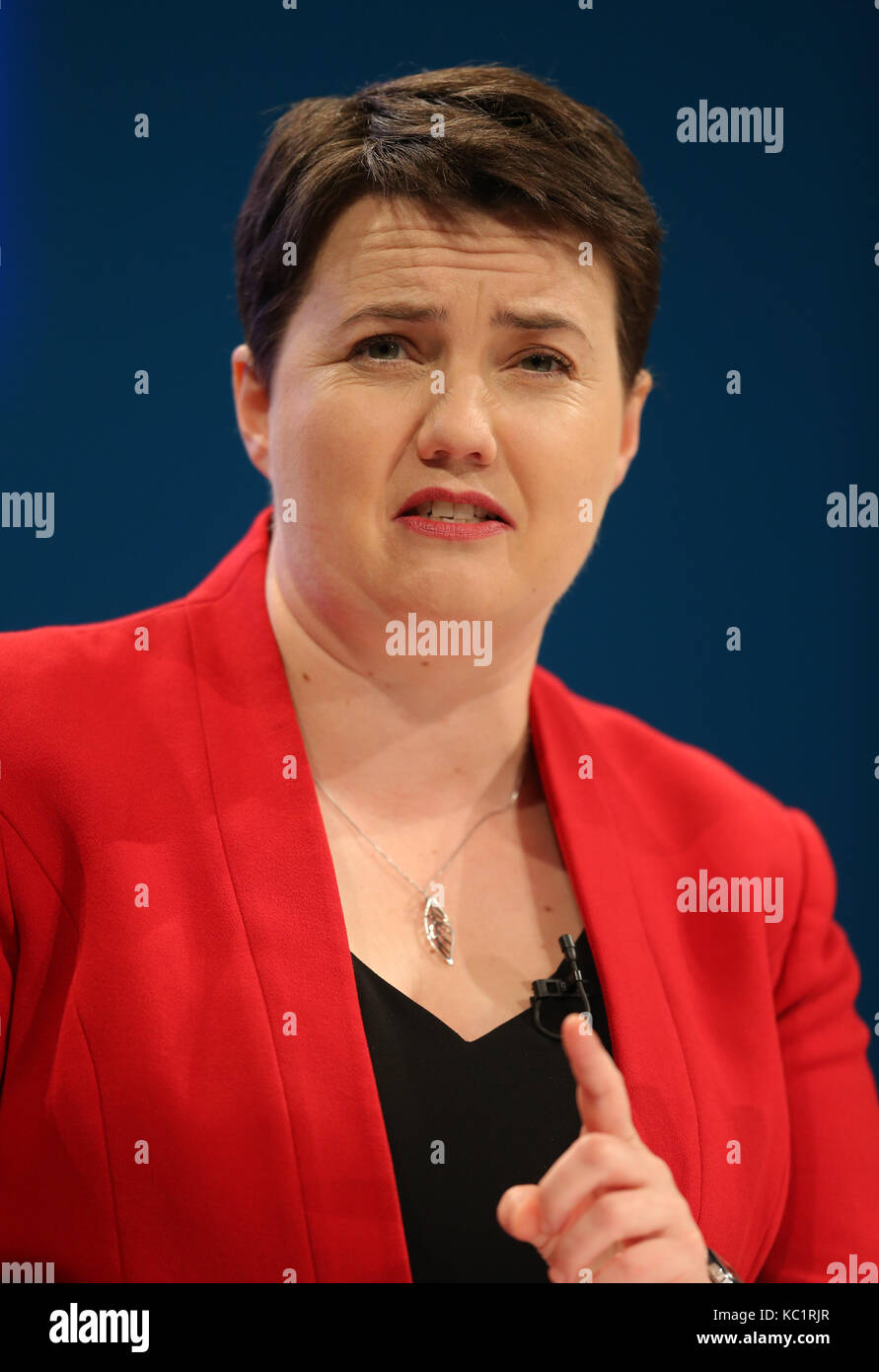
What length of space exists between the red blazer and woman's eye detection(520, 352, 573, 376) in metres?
0.39

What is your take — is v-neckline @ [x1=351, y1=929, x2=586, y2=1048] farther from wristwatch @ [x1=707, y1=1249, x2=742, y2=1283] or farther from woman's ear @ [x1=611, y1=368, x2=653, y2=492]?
woman's ear @ [x1=611, y1=368, x2=653, y2=492]

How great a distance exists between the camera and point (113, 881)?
1.26 m

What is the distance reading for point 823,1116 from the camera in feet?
5.06

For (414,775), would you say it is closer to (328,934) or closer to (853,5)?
(328,934)

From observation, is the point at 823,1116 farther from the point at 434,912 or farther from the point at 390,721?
the point at 390,721

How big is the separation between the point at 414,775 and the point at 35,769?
1.34 feet

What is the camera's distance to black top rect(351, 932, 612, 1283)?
4.11 ft

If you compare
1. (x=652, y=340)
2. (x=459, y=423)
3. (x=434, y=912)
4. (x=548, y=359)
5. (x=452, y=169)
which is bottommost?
(x=434, y=912)

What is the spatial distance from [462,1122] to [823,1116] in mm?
495

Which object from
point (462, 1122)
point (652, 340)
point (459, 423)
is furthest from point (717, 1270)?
point (652, 340)

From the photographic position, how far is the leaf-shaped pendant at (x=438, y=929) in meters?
1.39

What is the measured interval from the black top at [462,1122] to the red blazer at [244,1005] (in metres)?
0.04

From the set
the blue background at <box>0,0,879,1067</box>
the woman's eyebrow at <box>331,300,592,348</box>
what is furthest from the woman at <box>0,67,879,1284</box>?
the blue background at <box>0,0,879,1067</box>

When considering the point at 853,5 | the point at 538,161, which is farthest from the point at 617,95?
the point at 538,161
